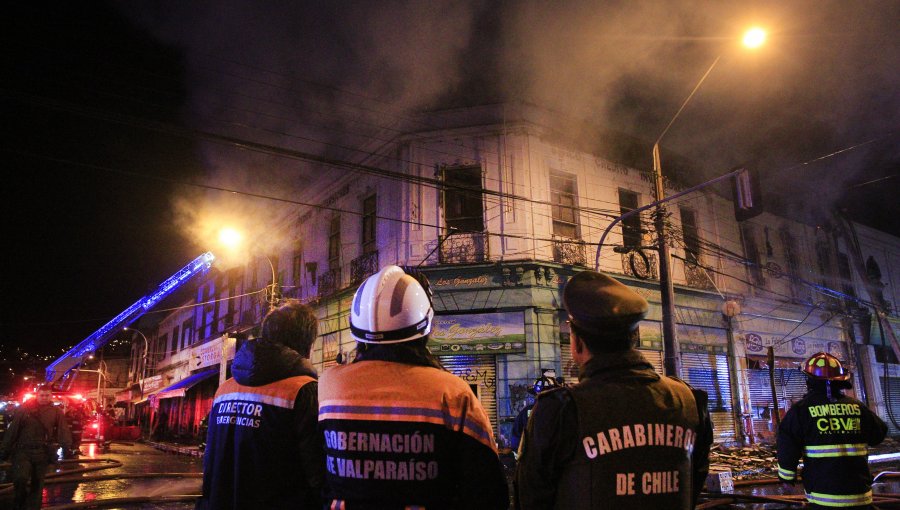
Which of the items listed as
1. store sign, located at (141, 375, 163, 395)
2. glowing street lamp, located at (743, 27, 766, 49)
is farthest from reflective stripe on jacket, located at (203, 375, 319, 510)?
store sign, located at (141, 375, 163, 395)

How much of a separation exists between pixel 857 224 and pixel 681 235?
1351 cm

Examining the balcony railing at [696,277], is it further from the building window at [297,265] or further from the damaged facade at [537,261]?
the building window at [297,265]

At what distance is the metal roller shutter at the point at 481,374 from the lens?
45.1 ft

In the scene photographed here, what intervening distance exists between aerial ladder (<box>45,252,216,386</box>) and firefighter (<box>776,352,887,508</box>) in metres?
23.0

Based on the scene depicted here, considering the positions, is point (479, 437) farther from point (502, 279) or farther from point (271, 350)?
point (502, 279)

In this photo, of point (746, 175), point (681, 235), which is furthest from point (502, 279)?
point (681, 235)

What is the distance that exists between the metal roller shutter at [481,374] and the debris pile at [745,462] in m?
Result: 5.24

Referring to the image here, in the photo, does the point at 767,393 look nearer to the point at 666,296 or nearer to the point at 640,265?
the point at 640,265

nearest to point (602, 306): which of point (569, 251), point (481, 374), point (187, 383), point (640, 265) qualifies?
point (481, 374)

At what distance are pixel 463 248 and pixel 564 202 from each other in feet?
11.6

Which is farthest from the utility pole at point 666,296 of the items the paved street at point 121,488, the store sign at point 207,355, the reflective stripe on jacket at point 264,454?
the store sign at point 207,355

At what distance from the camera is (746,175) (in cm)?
1016

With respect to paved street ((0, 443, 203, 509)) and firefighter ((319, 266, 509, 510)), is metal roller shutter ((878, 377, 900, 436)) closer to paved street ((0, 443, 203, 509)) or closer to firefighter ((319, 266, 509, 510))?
paved street ((0, 443, 203, 509))

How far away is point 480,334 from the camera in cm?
1400
